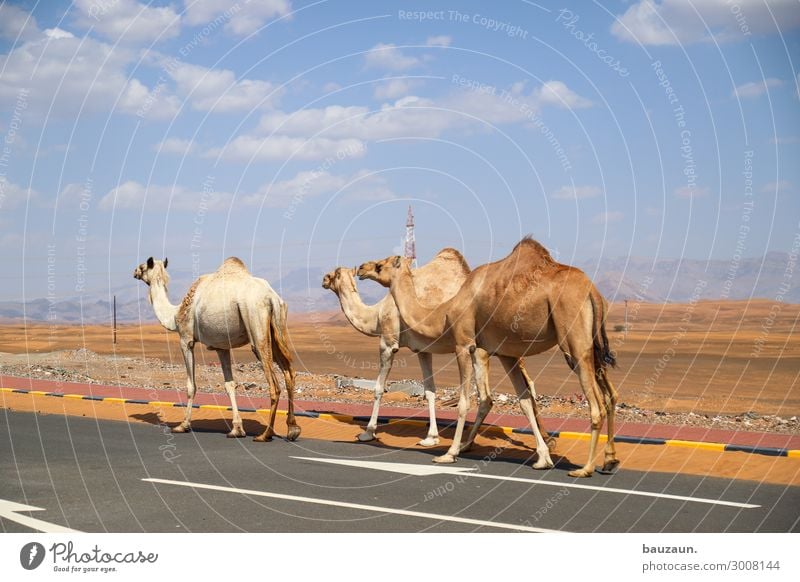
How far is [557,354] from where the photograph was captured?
171ft

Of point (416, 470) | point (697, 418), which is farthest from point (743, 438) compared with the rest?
point (416, 470)

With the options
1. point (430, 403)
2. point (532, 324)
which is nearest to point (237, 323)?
point (430, 403)

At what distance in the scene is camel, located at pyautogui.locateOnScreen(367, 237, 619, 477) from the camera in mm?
13648

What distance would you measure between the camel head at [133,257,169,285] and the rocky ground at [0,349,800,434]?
7164 mm

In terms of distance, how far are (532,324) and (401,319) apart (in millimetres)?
3860

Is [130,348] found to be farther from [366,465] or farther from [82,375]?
[366,465]

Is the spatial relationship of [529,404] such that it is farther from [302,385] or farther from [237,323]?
[302,385]

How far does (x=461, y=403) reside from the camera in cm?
1547

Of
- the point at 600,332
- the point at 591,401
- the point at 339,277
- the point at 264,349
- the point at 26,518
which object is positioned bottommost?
the point at 26,518

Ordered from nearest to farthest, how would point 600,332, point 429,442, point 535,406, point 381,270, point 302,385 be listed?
point 600,332, point 535,406, point 429,442, point 381,270, point 302,385

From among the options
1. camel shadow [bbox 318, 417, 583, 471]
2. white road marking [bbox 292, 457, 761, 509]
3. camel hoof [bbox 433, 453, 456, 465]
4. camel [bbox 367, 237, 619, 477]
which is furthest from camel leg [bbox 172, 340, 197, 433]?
camel hoof [bbox 433, 453, 456, 465]

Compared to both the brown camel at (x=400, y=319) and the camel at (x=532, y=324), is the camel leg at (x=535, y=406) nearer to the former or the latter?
the camel at (x=532, y=324)

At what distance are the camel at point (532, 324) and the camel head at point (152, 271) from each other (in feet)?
21.1

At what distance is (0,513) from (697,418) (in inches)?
594
